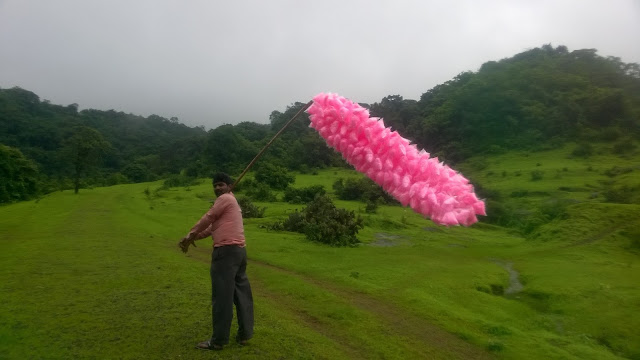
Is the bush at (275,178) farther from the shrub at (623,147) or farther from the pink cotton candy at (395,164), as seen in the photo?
the pink cotton candy at (395,164)

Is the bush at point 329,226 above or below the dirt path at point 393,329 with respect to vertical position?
above

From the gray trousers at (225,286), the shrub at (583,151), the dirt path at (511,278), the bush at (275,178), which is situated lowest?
the dirt path at (511,278)

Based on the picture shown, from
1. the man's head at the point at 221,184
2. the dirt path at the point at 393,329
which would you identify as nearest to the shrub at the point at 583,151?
the dirt path at the point at 393,329

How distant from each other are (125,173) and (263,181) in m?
22.0

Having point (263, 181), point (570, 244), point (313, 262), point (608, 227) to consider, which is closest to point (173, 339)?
point (313, 262)

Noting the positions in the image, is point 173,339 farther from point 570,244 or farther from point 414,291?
point 570,244

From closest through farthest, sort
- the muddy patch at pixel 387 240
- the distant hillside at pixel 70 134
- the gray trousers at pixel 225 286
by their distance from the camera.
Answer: the gray trousers at pixel 225 286, the muddy patch at pixel 387 240, the distant hillside at pixel 70 134

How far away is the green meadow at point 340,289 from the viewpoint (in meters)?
7.00

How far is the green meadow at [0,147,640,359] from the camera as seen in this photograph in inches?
276

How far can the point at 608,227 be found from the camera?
691 inches

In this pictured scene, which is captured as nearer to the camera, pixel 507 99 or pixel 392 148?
pixel 392 148

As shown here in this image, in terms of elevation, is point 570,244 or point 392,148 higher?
point 392,148

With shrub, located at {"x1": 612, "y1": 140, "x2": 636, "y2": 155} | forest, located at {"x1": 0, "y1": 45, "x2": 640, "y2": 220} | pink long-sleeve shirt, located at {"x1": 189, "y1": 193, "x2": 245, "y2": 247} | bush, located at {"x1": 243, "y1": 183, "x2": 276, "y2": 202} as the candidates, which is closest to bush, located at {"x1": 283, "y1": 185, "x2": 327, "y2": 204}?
bush, located at {"x1": 243, "y1": 183, "x2": 276, "y2": 202}

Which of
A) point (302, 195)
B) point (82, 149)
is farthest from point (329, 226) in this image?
point (82, 149)
